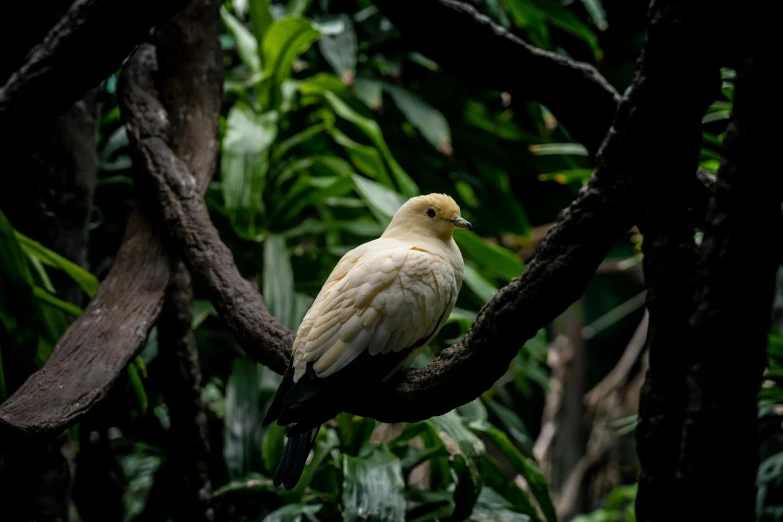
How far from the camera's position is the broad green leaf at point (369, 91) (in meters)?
3.34

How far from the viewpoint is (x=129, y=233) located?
2.21m

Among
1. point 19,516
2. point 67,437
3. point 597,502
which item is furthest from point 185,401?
point 597,502

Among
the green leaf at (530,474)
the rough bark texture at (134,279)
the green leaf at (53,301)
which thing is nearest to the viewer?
the rough bark texture at (134,279)

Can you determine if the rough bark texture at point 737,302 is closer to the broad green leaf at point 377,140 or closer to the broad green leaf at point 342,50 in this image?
the broad green leaf at point 377,140

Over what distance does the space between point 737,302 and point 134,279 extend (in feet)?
5.67

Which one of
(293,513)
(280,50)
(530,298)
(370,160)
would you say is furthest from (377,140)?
(530,298)

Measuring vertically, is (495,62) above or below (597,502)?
above

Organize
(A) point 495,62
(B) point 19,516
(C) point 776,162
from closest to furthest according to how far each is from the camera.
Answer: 1. (C) point 776,162
2. (A) point 495,62
3. (B) point 19,516

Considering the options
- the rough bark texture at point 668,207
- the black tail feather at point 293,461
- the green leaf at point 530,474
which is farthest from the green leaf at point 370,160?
the rough bark texture at point 668,207

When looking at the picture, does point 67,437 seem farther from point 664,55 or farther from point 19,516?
point 664,55

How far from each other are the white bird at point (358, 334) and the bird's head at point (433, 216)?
0.15m

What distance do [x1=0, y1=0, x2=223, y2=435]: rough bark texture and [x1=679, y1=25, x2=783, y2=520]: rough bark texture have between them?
4.48ft

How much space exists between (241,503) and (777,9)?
2235 millimetres

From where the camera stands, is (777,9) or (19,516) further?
(19,516)
